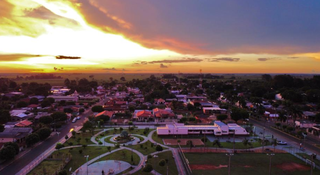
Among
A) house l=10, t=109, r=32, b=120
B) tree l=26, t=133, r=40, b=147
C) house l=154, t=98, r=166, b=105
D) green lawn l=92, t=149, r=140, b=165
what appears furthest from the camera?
house l=154, t=98, r=166, b=105

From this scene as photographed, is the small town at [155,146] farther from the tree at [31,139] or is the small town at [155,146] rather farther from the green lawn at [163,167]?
the tree at [31,139]

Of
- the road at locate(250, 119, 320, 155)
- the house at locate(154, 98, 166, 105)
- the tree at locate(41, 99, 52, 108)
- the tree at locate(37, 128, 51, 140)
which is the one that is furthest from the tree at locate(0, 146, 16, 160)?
the house at locate(154, 98, 166, 105)

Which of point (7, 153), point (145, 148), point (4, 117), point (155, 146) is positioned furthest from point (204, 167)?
point (4, 117)

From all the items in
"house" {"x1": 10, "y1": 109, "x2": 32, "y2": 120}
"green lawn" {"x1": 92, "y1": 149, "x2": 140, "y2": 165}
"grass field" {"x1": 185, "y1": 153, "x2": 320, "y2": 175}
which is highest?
"house" {"x1": 10, "y1": 109, "x2": 32, "y2": 120}

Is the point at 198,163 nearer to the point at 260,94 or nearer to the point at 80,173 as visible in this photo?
the point at 80,173

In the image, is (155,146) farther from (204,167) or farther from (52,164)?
(52,164)

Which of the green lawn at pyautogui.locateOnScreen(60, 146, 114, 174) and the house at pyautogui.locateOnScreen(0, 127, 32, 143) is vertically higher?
the house at pyautogui.locateOnScreen(0, 127, 32, 143)

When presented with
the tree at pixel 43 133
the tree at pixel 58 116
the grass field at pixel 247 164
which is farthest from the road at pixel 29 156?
the grass field at pixel 247 164

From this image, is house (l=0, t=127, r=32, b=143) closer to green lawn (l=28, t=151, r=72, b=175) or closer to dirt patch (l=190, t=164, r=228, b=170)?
green lawn (l=28, t=151, r=72, b=175)

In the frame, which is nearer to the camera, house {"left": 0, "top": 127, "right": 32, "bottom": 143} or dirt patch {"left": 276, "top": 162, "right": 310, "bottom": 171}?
dirt patch {"left": 276, "top": 162, "right": 310, "bottom": 171}

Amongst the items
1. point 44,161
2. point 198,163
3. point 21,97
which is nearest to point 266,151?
point 198,163
